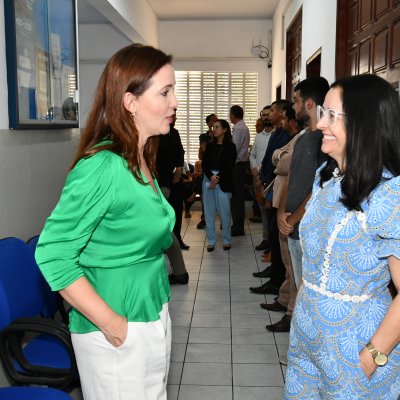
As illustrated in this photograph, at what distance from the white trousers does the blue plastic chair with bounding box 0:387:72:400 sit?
489 millimetres

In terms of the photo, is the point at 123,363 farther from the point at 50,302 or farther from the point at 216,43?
the point at 216,43

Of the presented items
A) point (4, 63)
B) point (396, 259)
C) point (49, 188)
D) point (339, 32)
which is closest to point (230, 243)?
point (339, 32)

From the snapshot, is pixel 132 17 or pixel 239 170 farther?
pixel 239 170

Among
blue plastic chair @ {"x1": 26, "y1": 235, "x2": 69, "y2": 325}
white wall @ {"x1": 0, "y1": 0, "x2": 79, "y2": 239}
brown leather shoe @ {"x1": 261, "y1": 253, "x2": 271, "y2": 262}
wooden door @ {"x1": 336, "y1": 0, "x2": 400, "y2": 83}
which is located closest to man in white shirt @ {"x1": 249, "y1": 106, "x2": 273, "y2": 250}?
brown leather shoe @ {"x1": 261, "y1": 253, "x2": 271, "y2": 262}

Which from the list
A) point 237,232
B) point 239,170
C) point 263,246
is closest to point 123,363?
point 263,246

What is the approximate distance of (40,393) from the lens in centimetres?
178

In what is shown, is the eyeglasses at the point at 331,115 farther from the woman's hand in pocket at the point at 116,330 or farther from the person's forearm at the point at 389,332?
the woman's hand in pocket at the point at 116,330

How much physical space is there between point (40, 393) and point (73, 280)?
80 cm

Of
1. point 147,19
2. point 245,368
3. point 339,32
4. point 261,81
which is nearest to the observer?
point 245,368

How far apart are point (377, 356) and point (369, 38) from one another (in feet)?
9.29

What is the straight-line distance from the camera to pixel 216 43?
10102mm

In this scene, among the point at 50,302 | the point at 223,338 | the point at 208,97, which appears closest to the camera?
the point at 50,302

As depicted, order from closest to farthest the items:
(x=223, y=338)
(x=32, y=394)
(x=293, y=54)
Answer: (x=32, y=394), (x=223, y=338), (x=293, y=54)

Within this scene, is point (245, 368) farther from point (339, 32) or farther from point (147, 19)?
point (147, 19)
